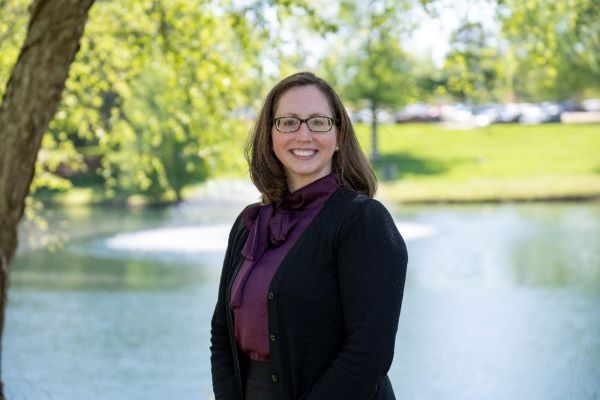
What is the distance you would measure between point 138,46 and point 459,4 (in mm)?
2694

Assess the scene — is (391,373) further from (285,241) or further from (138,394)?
(285,241)

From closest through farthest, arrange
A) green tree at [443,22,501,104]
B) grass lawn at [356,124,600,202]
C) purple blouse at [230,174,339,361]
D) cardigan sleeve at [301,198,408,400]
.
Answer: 1. cardigan sleeve at [301,198,408,400]
2. purple blouse at [230,174,339,361]
3. green tree at [443,22,501,104]
4. grass lawn at [356,124,600,202]

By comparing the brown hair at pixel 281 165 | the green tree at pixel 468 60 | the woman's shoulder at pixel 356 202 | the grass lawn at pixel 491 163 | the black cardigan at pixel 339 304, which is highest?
the green tree at pixel 468 60

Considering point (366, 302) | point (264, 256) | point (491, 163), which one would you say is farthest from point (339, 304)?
point (491, 163)

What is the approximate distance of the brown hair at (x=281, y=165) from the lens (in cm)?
230

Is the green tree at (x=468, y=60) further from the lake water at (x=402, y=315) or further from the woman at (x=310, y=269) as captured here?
the woman at (x=310, y=269)

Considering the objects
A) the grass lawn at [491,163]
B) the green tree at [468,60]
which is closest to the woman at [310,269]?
the green tree at [468,60]

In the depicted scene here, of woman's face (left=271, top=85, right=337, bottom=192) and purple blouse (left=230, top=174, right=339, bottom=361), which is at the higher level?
woman's face (left=271, top=85, right=337, bottom=192)

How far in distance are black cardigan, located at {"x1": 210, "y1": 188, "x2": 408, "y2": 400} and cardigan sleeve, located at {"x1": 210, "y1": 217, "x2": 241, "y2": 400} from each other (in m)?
0.22

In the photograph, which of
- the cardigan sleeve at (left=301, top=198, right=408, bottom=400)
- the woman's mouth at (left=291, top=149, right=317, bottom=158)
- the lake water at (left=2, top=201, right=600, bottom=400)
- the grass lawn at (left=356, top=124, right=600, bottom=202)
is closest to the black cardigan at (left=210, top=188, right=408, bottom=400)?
the cardigan sleeve at (left=301, top=198, right=408, bottom=400)

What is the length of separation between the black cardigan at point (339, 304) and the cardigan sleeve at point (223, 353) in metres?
0.22

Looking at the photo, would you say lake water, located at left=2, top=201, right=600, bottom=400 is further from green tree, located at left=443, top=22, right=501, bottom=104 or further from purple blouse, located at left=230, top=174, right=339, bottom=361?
purple blouse, located at left=230, top=174, right=339, bottom=361

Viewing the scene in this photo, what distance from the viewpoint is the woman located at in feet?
6.96

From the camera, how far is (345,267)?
2.14 meters
